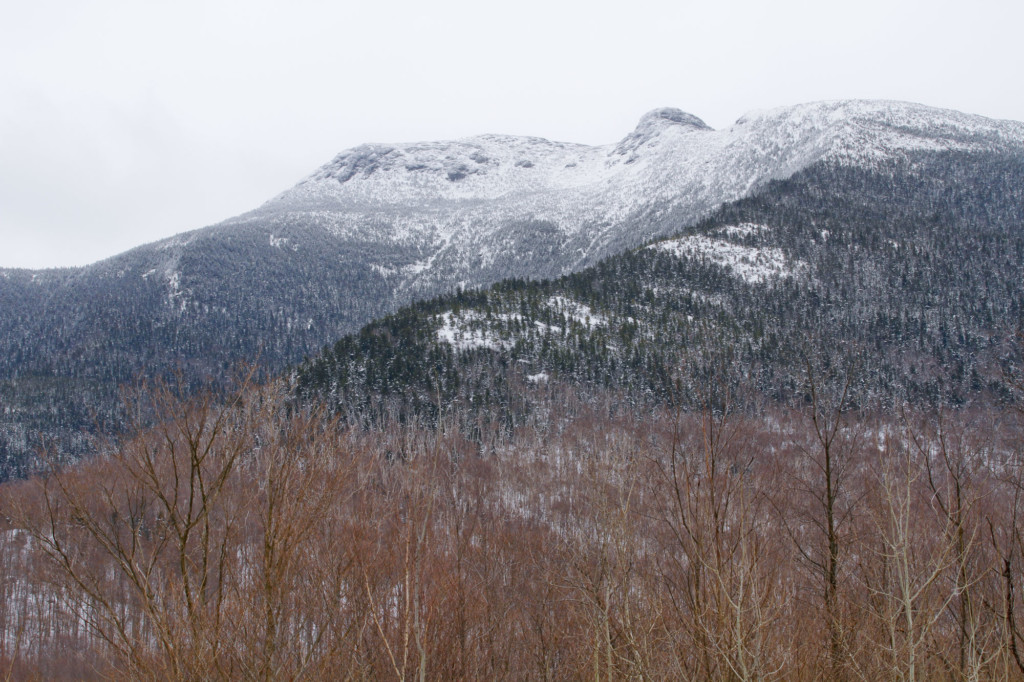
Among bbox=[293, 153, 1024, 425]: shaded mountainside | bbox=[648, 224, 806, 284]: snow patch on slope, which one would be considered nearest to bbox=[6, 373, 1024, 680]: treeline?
bbox=[293, 153, 1024, 425]: shaded mountainside

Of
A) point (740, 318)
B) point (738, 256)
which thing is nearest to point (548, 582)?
point (740, 318)

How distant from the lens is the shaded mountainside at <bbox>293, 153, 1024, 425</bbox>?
99812 mm

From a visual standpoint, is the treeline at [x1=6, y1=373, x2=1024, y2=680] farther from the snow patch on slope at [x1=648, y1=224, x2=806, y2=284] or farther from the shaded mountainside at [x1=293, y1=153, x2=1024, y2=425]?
the snow patch on slope at [x1=648, y1=224, x2=806, y2=284]

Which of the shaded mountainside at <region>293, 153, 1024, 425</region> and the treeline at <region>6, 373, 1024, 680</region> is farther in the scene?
the shaded mountainside at <region>293, 153, 1024, 425</region>

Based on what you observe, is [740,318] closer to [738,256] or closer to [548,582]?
[738,256]

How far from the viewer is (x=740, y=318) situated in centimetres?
13338

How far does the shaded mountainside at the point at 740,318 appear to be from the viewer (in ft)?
327

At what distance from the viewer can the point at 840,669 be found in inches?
399

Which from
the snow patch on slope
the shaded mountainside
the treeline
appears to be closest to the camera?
the treeline

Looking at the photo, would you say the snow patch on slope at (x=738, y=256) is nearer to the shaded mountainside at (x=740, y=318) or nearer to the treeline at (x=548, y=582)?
the shaded mountainside at (x=740, y=318)

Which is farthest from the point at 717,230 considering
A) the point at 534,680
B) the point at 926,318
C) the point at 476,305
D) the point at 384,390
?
the point at 534,680

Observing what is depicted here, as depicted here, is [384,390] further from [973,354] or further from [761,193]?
[761,193]

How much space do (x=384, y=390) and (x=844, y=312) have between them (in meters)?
106

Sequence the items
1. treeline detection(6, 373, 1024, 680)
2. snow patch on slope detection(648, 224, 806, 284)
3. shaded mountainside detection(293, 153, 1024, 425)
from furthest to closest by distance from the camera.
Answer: snow patch on slope detection(648, 224, 806, 284)
shaded mountainside detection(293, 153, 1024, 425)
treeline detection(6, 373, 1024, 680)
